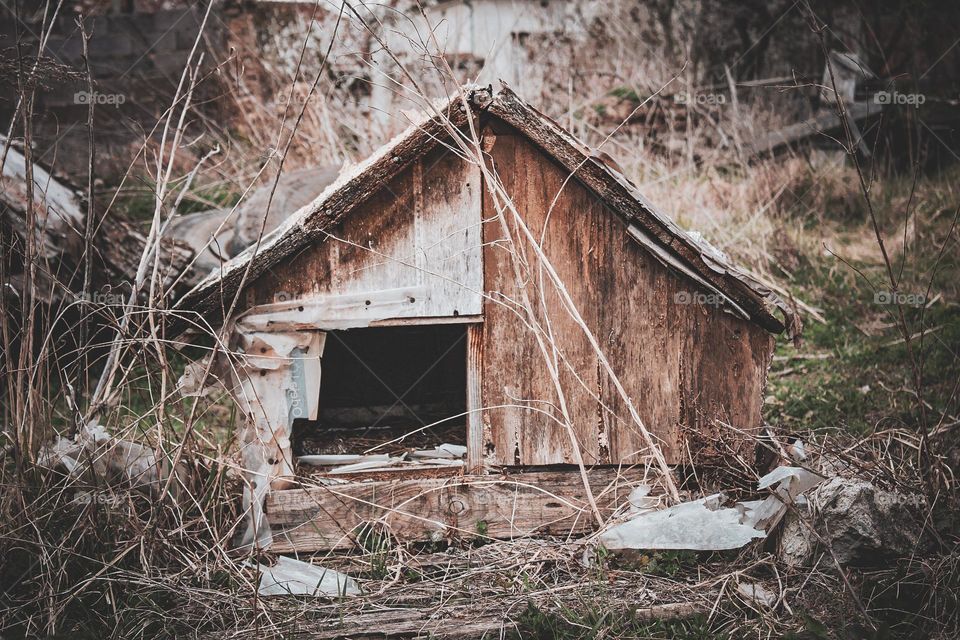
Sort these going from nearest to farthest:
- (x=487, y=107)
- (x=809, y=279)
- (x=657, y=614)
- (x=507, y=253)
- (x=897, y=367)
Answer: (x=657, y=614), (x=487, y=107), (x=507, y=253), (x=897, y=367), (x=809, y=279)

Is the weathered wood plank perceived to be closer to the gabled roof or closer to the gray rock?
the gabled roof

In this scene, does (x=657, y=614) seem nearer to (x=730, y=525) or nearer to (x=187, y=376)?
(x=730, y=525)

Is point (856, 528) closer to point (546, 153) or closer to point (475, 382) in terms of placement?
point (475, 382)

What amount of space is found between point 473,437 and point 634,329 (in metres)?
0.87

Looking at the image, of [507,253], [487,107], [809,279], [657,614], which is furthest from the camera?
[809,279]

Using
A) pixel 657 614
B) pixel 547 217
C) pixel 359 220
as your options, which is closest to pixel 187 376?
pixel 359 220

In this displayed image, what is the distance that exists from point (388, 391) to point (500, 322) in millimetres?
1913

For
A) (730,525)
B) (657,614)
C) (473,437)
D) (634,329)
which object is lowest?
(657,614)

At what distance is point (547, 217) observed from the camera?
10.3ft

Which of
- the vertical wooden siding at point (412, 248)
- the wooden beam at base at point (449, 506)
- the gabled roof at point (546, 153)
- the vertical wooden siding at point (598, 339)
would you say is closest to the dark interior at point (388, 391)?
the wooden beam at base at point (449, 506)

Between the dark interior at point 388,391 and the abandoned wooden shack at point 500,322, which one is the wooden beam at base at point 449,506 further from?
the dark interior at point 388,391

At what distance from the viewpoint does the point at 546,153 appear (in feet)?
10.4

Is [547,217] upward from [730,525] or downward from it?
upward

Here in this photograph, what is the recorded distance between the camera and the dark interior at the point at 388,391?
436 cm
